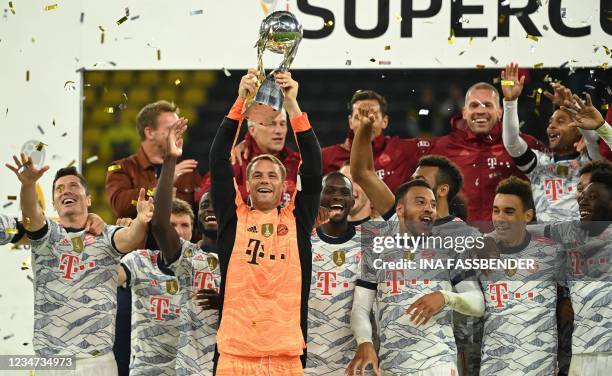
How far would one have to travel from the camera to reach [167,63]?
8.27m

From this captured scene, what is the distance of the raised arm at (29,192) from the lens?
616cm

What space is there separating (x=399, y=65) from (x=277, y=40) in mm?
2585

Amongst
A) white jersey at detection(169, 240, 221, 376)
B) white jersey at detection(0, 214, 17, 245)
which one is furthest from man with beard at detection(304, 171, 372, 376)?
white jersey at detection(0, 214, 17, 245)

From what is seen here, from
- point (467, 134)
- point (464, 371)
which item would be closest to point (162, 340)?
point (464, 371)

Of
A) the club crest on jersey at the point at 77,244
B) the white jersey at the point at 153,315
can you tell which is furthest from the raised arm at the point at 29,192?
the white jersey at the point at 153,315

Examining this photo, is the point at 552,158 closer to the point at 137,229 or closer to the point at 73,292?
the point at 137,229

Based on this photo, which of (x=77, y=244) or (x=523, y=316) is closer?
(x=523, y=316)

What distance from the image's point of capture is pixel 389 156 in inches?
293

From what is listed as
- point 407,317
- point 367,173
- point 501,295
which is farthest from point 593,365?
point 367,173

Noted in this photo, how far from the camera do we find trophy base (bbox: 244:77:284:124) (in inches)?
215

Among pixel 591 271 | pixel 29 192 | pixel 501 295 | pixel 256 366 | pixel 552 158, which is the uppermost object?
pixel 552 158

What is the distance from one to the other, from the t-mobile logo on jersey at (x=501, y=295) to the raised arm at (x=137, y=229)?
6.62ft

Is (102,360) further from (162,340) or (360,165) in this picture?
(360,165)

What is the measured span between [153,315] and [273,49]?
189cm
